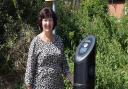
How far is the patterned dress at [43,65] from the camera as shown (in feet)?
16.4

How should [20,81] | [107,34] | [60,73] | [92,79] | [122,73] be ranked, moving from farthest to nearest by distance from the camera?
[107,34]
[20,81]
[122,73]
[60,73]
[92,79]

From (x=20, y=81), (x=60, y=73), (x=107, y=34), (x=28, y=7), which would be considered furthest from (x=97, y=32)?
(x=60, y=73)

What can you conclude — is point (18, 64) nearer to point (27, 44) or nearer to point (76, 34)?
point (27, 44)

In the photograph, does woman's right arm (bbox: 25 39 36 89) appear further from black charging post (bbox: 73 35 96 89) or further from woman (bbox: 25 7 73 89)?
black charging post (bbox: 73 35 96 89)

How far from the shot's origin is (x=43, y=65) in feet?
16.4

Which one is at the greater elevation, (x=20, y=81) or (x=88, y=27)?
(x=88, y=27)

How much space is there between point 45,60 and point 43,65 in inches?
2.6

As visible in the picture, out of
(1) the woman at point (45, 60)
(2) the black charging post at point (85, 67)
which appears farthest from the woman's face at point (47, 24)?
(2) the black charging post at point (85, 67)

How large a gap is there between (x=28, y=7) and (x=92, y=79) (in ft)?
18.4

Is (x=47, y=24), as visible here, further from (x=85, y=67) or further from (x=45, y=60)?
(x=85, y=67)

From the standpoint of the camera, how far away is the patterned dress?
16.4ft

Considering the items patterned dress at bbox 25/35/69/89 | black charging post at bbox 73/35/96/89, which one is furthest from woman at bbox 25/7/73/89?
black charging post at bbox 73/35/96/89

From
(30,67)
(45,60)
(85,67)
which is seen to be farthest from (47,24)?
(85,67)

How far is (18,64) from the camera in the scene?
30.7ft
